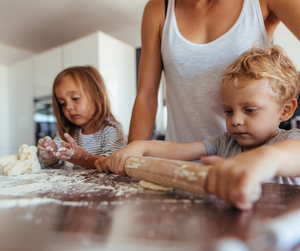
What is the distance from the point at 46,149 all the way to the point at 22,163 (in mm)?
190

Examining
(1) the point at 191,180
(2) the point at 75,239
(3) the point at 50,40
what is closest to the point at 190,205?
(1) the point at 191,180

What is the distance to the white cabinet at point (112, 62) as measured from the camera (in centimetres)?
267

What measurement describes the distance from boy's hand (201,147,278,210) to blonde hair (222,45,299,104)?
0.42m

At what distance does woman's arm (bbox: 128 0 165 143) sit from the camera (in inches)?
35.6

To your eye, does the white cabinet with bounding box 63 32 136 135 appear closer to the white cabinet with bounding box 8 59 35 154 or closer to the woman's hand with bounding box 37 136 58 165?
the white cabinet with bounding box 8 59 35 154

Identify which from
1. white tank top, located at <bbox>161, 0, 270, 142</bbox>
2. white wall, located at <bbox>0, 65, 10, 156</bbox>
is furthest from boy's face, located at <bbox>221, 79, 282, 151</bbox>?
white wall, located at <bbox>0, 65, 10, 156</bbox>

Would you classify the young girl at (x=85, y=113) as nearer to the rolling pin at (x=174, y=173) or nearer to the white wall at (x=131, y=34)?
the rolling pin at (x=174, y=173)

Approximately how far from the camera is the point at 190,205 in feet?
1.20

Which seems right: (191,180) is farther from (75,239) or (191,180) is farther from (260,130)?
(260,130)

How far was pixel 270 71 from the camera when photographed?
707 mm

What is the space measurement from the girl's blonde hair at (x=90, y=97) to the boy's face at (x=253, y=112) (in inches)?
33.0

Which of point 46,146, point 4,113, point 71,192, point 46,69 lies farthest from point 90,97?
point 4,113

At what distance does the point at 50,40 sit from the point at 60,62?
1075 mm

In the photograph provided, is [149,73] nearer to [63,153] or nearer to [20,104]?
[63,153]
